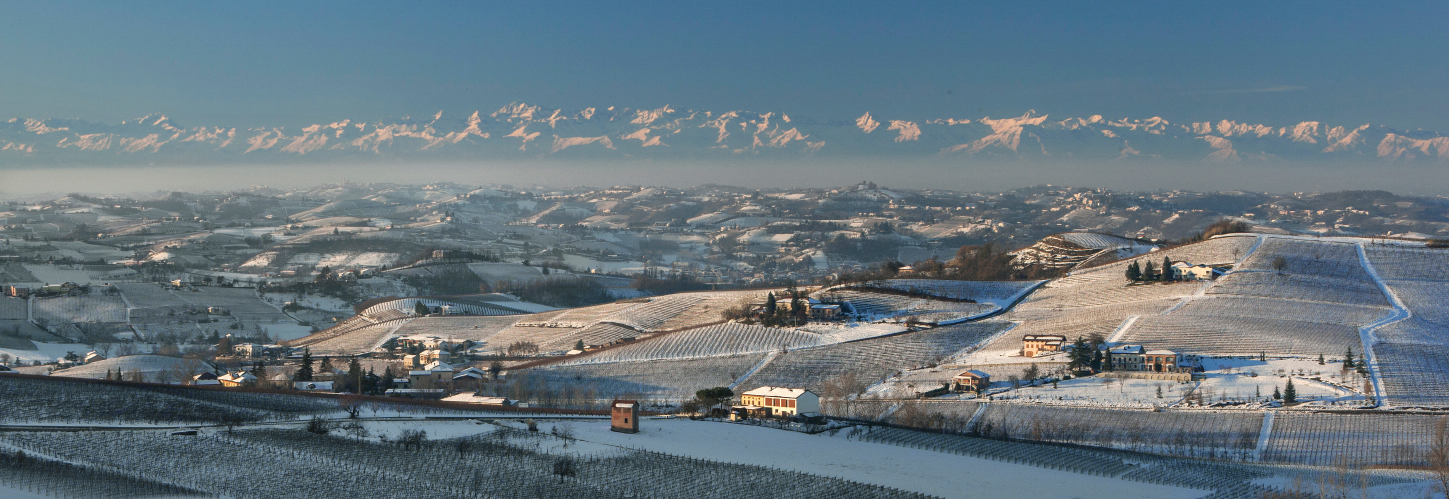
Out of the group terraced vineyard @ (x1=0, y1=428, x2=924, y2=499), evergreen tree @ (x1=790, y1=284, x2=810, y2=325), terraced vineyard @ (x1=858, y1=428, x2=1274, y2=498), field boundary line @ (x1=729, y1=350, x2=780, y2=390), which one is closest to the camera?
terraced vineyard @ (x1=0, y1=428, x2=924, y2=499)

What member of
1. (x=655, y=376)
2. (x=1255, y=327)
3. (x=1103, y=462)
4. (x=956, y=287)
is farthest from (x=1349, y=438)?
(x=956, y=287)

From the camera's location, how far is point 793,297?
84.4 metres

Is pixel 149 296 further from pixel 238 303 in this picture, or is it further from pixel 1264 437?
pixel 1264 437

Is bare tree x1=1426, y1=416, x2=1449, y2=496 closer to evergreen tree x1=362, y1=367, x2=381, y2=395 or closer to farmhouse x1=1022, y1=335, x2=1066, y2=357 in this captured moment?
farmhouse x1=1022, y1=335, x2=1066, y2=357

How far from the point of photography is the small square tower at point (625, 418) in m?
43.4

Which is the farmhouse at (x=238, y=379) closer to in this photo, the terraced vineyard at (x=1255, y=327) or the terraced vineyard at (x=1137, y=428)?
the terraced vineyard at (x=1137, y=428)

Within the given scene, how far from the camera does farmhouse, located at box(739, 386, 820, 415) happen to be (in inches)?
1918

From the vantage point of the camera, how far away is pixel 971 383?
57.6m

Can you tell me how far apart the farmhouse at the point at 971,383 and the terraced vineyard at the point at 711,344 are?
15021mm

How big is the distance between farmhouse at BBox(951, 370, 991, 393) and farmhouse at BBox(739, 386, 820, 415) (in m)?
9.86

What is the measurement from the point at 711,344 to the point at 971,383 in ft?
66.9

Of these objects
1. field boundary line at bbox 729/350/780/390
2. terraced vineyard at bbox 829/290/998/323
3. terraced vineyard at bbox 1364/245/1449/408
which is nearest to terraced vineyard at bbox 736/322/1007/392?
field boundary line at bbox 729/350/780/390

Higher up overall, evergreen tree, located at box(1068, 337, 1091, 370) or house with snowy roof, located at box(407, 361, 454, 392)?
evergreen tree, located at box(1068, 337, 1091, 370)

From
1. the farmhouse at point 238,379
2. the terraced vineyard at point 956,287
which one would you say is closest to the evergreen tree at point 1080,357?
the terraced vineyard at point 956,287
